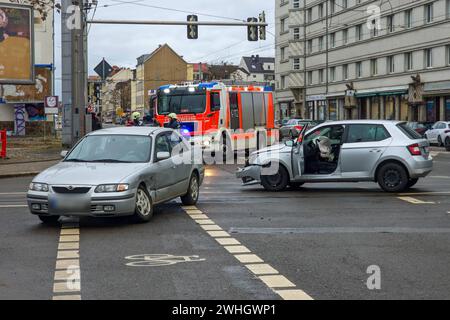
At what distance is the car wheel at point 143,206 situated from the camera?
10.8 metres

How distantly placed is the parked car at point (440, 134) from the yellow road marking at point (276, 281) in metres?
31.3

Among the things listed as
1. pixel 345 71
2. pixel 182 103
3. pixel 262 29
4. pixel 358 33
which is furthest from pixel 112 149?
pixel 345 71

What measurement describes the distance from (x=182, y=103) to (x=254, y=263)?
17.7 metres

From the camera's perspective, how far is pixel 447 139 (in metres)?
36.3

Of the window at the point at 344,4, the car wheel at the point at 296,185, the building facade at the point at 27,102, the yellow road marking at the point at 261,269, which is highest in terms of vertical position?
the window at the point at 344,4

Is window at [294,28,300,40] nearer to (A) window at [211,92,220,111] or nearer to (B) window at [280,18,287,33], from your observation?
(B) window at [280,18,287,33]

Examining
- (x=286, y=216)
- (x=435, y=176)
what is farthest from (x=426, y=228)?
(x=435, y=176)

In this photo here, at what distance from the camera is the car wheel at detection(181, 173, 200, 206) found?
521 inches

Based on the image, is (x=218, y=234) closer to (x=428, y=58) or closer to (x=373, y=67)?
(x=428, y=58)

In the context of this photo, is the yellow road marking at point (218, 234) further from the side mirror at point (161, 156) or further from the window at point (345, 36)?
the window at point (345, 36)

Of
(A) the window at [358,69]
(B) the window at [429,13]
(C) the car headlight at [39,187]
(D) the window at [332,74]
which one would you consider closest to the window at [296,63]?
(D) the window at [332,74]

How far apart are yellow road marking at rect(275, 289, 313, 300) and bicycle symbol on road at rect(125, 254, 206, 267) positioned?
181 centimetres
